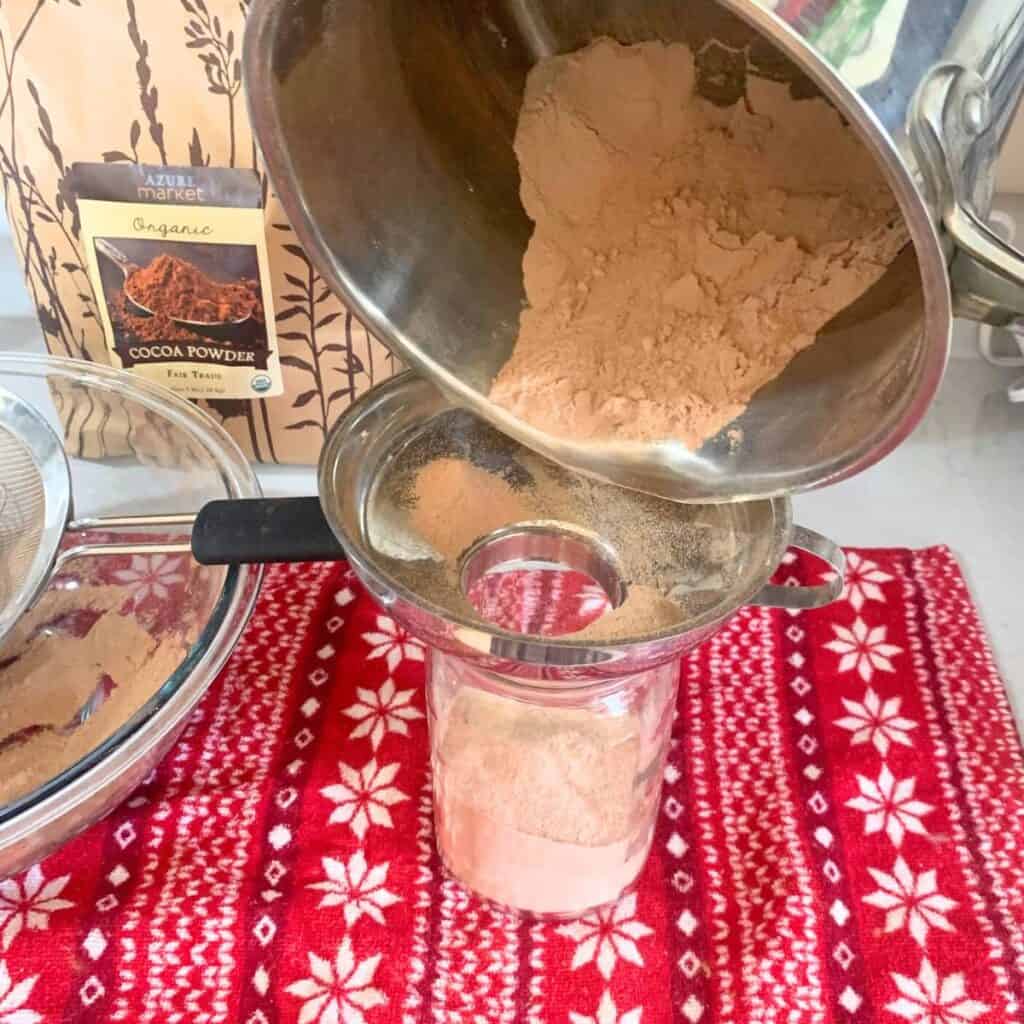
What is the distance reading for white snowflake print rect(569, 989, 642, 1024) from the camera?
487 millimetres

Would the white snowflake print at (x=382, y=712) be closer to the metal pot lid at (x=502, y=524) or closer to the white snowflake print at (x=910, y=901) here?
the metal pot lid at (x=502, y=524)

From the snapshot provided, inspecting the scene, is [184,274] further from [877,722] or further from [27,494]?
[877,722]

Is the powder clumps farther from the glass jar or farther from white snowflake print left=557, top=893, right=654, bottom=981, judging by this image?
white snowflake print left=557, top=893, right=654, bottom=981

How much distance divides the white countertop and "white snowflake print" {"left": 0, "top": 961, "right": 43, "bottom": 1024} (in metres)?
0.35

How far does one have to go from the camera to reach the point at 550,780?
505 millimetres

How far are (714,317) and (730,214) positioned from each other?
1.7 inches

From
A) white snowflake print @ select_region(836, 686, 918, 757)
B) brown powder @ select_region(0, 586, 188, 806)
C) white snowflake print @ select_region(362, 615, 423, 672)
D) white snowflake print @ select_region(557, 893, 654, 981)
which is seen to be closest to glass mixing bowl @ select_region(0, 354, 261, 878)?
brown powder @ select_region(0, 586, 188, 806)

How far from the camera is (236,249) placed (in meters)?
0.63

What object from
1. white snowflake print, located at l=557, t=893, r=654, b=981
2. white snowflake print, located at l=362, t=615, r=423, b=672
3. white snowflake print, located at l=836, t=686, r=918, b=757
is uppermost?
white snowflake print, located at l=836, t=686, r=918, b=757

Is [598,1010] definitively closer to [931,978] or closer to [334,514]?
[931,978]

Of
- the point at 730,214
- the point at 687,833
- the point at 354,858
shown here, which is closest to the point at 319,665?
the point at 354,858

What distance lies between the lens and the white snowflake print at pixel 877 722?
0.60 m

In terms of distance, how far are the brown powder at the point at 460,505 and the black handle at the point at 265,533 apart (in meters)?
0.05

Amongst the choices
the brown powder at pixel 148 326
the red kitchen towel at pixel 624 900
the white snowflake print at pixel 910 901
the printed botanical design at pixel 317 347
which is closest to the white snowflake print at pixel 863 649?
the red kitchen towel at pixel 624 900
